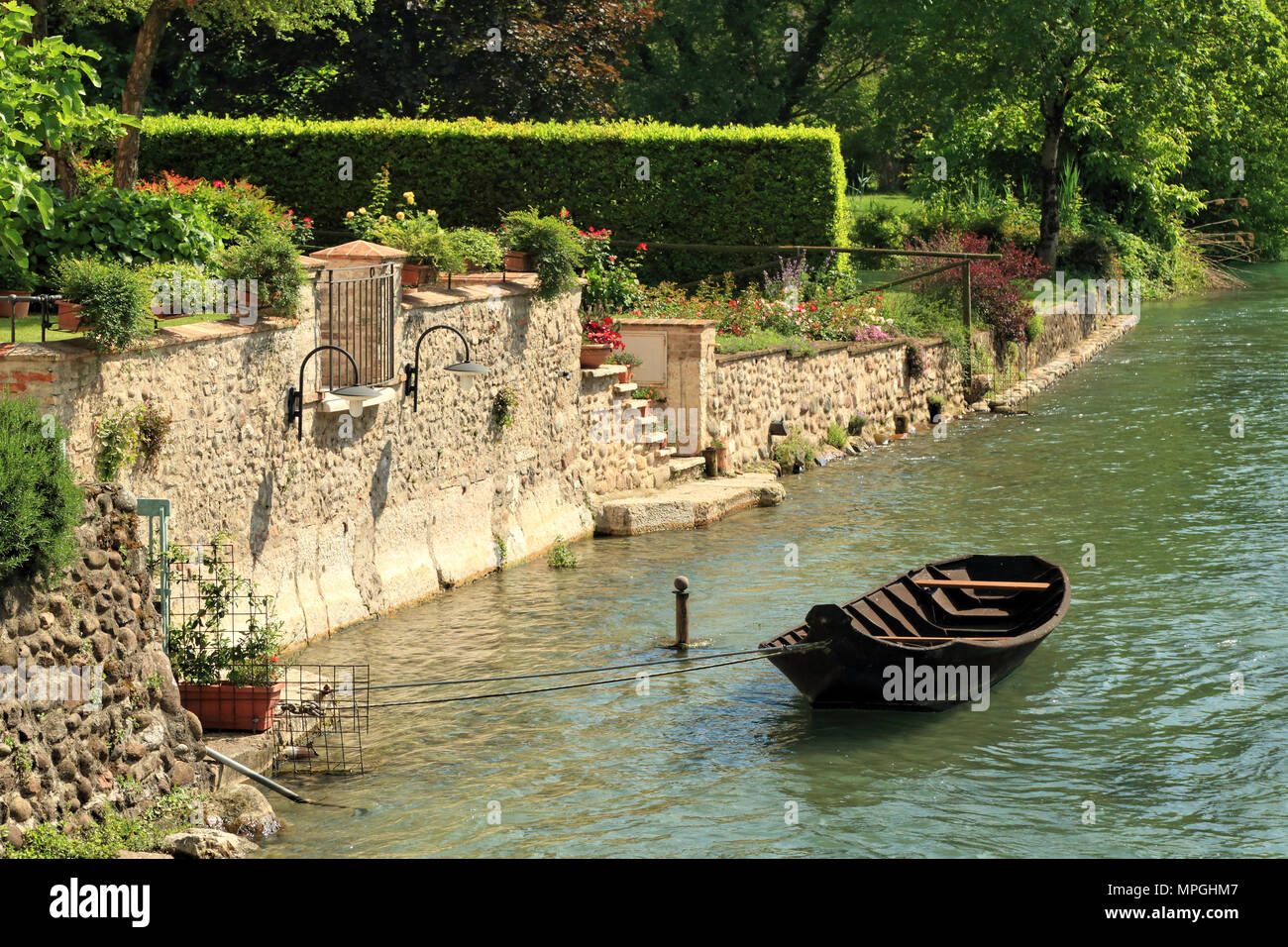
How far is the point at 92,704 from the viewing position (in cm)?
913

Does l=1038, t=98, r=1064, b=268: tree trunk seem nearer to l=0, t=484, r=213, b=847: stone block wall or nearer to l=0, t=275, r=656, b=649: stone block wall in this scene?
l=0, t=275, r=656, b=649: stone block wall

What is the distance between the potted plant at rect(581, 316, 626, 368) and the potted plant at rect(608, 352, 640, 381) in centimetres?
16

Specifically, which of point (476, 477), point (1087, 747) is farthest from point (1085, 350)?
point (1087, 747)

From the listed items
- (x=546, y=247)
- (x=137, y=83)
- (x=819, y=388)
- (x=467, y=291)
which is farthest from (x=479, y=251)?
(x=819, y=388)

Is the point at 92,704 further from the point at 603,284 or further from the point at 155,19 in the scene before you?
the point at 603,284

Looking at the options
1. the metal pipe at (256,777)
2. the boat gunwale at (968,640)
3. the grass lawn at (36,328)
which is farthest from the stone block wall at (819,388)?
the metal pipe at (256,777)

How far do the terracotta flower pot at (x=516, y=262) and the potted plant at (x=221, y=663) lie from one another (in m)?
6.24

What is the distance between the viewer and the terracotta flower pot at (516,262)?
1753 cm

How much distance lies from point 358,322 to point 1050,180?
88.0ft

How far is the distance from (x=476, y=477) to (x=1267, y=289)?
34840 mm

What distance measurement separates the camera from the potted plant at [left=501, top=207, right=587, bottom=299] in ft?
57.3

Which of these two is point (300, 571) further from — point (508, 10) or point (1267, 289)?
point (1267, 289)

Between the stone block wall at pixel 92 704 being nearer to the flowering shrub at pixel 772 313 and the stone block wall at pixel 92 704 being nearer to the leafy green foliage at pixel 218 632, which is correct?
the leafy green foliage at pixel 218 632

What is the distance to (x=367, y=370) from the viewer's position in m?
14.6
